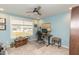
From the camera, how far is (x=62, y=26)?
5.34 meters

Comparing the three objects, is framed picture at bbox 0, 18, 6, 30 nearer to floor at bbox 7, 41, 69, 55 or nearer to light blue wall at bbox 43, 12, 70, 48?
floor at bbox 7, 41, 69, 55

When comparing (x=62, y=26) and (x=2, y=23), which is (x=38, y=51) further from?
(x=2, y=23)

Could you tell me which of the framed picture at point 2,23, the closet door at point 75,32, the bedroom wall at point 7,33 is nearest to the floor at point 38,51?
the bedroom wall at point 7,33

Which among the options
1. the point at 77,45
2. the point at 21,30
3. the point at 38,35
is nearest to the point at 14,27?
the point at 21,30

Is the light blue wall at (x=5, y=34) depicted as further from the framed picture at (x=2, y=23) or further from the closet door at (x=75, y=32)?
the closet door at (x=75, y=32)

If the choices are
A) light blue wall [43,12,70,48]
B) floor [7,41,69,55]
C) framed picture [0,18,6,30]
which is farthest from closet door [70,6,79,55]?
framed picture [0,18,6,30]

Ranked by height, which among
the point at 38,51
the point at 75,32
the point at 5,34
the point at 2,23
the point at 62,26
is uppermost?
the point at 2,23

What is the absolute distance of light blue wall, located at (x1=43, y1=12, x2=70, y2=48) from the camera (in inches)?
195

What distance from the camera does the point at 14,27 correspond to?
5.78m

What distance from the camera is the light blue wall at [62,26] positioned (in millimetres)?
4953

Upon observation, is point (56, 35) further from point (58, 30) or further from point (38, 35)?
point (38, 35)

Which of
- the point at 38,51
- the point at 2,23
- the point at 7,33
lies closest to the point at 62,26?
the point at 38,51
